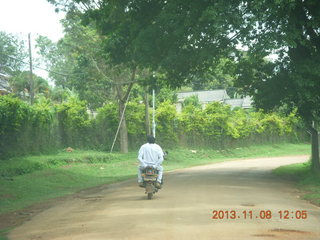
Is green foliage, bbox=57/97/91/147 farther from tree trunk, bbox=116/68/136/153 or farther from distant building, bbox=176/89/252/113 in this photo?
distant building, bbox=176/89/252/113

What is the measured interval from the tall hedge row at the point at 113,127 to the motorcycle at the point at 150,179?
10.4 m

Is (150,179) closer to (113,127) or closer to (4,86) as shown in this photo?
(113,127)

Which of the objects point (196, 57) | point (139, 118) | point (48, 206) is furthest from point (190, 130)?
point (48, 206)

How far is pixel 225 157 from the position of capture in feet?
136

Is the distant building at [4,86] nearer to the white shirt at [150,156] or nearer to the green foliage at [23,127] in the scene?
the green foliage at [23,127]

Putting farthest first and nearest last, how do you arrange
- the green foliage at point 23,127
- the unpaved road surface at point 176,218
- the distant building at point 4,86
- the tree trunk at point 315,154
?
the distant building at point 4,86 < the green foliage at point 23,127 < the tree trunk at point 315,154 < the unpaved road surface at point 176,218

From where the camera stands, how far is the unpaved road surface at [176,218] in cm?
787

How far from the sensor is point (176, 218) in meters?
9.37

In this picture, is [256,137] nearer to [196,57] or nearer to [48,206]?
[196,57]

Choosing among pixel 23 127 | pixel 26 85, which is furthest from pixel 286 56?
pixel 26 85

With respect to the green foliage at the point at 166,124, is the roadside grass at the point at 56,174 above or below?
below
